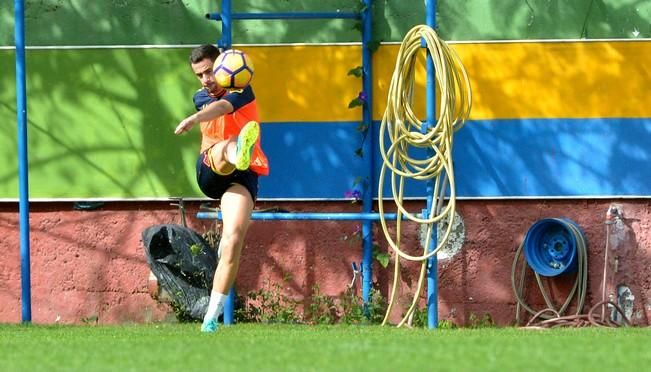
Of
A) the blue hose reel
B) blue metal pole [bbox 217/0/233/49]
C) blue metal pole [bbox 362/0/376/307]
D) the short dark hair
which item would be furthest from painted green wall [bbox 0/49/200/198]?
the blue hose reel

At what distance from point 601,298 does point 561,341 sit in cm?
336

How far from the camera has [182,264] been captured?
34.6 ft

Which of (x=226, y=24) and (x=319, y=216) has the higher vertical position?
(x=226, y=24)

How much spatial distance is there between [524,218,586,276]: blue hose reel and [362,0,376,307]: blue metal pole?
1.17m

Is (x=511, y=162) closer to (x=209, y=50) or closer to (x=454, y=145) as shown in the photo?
(x=454, y=145)

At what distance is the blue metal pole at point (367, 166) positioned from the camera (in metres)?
10.7

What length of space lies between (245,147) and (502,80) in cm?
277

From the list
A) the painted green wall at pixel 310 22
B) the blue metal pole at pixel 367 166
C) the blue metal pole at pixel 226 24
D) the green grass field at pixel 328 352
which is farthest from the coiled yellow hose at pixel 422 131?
the green grass field at pixel 328 352

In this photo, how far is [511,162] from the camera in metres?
10.7

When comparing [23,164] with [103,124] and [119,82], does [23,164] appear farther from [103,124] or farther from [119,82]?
[119,82]

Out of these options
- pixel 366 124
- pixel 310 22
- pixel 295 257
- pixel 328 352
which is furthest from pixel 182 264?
pixel 328 352

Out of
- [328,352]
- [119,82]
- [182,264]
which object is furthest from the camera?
[119,82]

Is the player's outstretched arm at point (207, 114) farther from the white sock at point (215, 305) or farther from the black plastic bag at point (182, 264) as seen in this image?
the black plastic bag at point (182, 264)

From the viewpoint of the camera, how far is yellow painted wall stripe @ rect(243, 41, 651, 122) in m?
10.6
